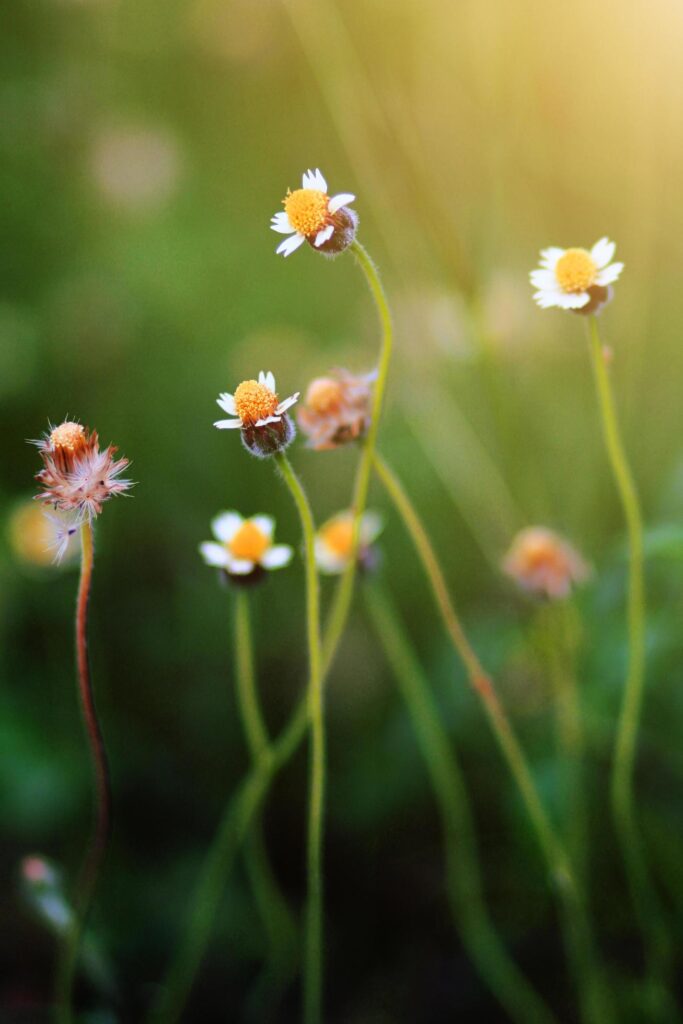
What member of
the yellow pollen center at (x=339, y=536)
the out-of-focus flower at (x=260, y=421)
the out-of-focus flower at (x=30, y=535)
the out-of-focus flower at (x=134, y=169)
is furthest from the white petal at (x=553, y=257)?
the out-of-focus flower at (x=134, y=169)

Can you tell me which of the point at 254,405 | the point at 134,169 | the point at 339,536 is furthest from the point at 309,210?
the point at 134,169

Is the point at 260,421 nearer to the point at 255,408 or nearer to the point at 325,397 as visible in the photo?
the point at 255,408

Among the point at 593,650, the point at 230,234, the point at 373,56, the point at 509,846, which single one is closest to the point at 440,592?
the point at 593,650

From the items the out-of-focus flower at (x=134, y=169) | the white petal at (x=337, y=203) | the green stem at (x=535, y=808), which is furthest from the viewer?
the out-of-focus flower at (x=134, y=169)

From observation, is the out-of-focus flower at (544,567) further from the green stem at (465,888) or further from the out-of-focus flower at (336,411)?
the out-of-focus flower at (336,411)

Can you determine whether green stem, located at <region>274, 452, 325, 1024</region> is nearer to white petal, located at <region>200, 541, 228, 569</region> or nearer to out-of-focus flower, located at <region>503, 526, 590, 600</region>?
white petal, located at <region>200, 541, 228, 569</region>

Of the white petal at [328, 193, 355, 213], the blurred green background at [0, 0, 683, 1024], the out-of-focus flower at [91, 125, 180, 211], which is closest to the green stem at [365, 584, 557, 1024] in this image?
the blurred green background at [0, 0, 683, 1024]
